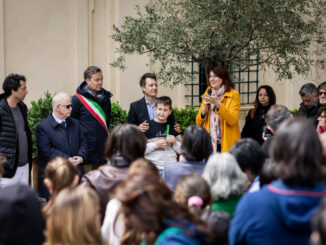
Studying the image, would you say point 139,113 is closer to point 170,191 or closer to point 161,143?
point 161,143

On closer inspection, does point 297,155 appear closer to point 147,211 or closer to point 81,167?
point 147,211

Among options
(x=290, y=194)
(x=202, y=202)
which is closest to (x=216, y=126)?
(x=202, y=202)

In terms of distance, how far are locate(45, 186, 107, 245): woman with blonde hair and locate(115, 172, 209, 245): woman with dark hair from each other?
0.18 m

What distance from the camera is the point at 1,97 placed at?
605cm

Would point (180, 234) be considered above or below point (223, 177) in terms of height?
below

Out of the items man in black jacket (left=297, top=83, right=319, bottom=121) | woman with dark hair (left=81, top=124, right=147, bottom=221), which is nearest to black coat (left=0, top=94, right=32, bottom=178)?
woman with dark hair (left=81, top=124, right=147, bottom=221)

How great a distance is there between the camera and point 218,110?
658cm

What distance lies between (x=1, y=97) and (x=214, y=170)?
3356 mm

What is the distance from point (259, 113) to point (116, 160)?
3.76m

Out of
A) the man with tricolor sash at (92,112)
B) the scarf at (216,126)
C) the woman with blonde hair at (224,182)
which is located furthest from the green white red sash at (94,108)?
the woman with blonde hair at (224,182)

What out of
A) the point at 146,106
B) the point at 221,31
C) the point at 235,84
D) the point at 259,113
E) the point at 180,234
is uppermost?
the point at 221,31

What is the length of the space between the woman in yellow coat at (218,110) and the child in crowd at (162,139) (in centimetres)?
60

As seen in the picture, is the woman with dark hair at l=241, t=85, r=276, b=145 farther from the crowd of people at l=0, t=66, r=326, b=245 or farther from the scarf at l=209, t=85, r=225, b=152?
the crowd of people at l=0, t=66, r=326, b=245

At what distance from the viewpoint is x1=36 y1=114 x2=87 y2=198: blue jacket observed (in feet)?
20.4
